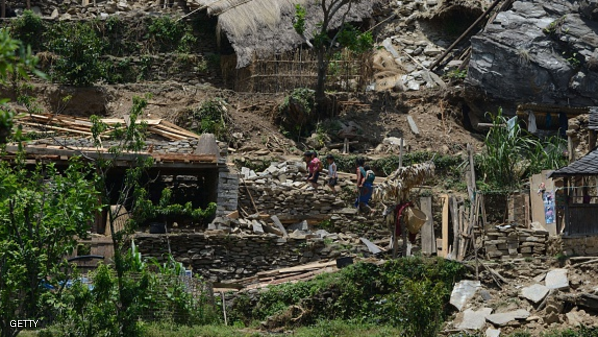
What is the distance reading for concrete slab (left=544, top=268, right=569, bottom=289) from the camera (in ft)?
66.4

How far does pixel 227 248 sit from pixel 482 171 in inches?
296

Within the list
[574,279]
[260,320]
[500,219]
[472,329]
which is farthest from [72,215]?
[500,219]

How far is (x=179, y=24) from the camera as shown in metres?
34.0

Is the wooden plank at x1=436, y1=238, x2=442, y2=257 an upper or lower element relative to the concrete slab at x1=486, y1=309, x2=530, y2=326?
upper

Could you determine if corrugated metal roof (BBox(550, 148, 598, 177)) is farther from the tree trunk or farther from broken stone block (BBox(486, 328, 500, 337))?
the tree trunk

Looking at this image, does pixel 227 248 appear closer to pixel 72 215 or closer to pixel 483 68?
pixel 72 215

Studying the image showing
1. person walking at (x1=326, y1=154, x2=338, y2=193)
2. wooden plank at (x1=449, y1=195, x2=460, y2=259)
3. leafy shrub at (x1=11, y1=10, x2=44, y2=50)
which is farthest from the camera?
leafy shrub at (x1=11, y1=10, x2=44, y2=50)

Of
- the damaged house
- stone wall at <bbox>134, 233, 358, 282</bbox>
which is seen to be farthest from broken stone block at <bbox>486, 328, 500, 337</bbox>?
the damaged house

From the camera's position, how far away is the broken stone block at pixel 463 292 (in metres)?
20.4

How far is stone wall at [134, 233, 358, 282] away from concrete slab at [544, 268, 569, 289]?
404cm

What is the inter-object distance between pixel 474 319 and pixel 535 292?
1.37m

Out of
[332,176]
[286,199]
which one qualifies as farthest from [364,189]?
[286,199]

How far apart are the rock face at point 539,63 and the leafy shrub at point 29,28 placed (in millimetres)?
12369

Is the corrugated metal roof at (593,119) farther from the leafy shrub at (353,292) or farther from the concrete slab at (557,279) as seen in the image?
the leafy shrub at (353,292)
